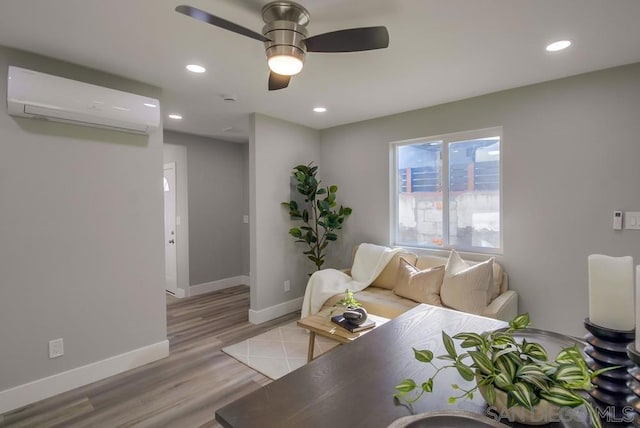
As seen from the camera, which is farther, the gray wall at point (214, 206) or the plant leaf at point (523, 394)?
the gray wall at point (214, 206)

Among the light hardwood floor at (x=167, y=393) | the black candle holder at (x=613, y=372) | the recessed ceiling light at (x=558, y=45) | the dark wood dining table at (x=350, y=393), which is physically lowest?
the light hardwood floor at (x=167, y=393)

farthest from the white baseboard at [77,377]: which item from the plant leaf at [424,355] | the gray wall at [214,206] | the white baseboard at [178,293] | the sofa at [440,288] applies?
the plant leaf at [424,355]

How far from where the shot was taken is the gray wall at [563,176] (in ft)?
8.30

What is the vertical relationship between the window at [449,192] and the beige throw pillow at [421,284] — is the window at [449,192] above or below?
above

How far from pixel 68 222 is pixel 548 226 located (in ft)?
13.1

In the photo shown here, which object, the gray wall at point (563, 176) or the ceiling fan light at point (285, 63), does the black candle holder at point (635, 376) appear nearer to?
the ceiling fan light at point (285, 63)

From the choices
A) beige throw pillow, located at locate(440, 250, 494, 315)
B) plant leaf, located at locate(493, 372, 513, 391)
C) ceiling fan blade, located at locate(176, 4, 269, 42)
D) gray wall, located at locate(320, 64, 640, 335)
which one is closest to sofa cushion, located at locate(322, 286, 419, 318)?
beige throw pillow, located at locate(440, 250, 494, 315)

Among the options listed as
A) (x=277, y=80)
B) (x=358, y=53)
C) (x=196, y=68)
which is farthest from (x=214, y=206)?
(x=358, y=53)

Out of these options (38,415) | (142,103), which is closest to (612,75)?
(142,103)

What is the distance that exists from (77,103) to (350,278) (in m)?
3.03

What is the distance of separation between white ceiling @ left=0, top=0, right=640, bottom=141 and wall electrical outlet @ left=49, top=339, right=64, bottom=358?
2094 millimetres

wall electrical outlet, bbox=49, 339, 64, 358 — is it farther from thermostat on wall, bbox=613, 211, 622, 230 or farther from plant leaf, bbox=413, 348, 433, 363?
thermostat on wall, bbox=613, 211, 622, 230

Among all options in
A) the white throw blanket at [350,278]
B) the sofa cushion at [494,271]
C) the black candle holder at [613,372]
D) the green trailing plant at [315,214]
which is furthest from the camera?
the green trailing plant at [315,214]
